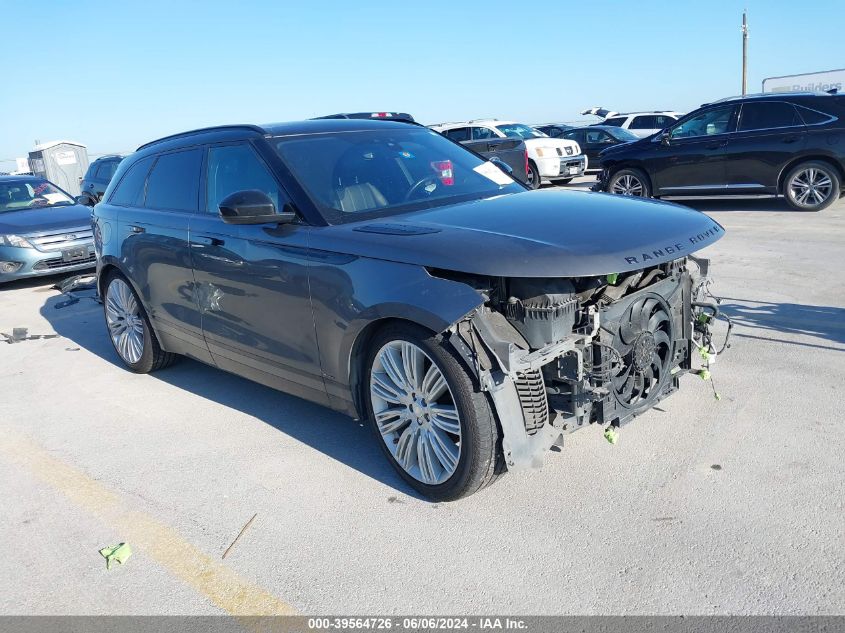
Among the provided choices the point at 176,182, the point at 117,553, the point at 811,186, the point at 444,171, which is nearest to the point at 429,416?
the point at 117,553

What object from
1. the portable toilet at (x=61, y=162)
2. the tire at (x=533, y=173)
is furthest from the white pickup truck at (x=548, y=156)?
the portable toilet at (x=61, y=162)

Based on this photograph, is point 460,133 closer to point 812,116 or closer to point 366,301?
point 812,116

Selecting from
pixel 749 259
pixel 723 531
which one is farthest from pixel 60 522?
pixel 749 259

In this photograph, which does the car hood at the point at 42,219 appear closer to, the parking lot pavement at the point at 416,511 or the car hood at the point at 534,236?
the parking lot pavement at the point at 416,511

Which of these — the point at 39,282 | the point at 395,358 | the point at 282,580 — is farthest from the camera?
the point at 39,282

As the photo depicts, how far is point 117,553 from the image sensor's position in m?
3.22

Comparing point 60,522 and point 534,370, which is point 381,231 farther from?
point 60,522

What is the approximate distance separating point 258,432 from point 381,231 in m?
1.68

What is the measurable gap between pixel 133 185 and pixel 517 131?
14.9 meters

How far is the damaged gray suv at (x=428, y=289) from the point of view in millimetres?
3080

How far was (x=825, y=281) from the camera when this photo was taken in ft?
21.9

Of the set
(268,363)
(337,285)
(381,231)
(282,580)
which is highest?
(381,231)

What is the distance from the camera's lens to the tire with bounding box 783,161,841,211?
10602mm

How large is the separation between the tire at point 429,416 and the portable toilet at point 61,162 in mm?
23854
